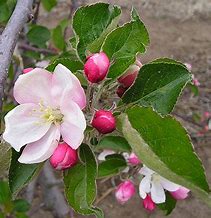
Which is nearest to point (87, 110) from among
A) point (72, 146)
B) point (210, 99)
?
point (72, 146)

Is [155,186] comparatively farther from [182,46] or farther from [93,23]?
[182,46]

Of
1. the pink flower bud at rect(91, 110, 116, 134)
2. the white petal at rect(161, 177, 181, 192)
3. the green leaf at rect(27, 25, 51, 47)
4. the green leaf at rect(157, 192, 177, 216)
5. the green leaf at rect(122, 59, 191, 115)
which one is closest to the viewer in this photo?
the pink flower bud at rect(91, 110, 116, 134)

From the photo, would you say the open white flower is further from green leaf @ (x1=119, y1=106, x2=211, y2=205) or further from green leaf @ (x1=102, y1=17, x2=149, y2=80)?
green leaf @ (x1=119, y1=106, x2=211, y2=205)

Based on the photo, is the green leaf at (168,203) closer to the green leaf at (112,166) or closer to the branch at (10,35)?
the green leaf at (112,166)

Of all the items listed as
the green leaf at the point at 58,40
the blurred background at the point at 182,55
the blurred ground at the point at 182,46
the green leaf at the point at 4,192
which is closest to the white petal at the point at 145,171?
the green leaf at the point at 4,192

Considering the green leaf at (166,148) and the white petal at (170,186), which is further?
the white petal at (170,186)

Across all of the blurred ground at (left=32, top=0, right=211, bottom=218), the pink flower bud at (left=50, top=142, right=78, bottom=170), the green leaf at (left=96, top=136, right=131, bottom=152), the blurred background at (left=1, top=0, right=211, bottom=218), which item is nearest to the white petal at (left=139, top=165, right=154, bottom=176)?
the green leaf at (left=96, top=136, right=131, bottom=152)
